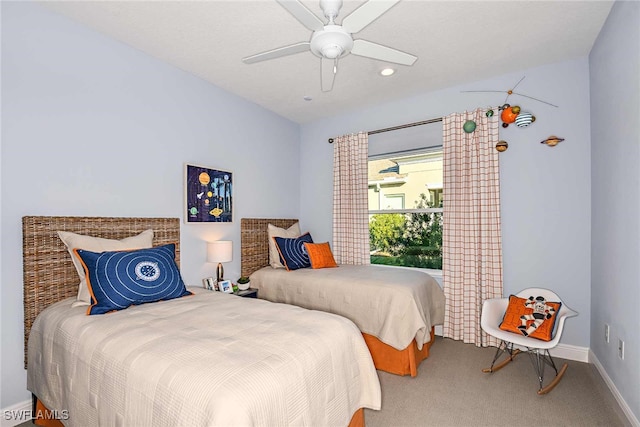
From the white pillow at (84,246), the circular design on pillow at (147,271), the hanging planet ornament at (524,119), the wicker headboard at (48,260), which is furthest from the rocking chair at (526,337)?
the wicker headboard at (48,260)

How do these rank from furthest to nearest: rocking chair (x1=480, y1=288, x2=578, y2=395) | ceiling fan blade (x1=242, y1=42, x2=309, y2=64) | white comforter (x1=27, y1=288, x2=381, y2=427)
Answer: rocking chair (x1=480, y1=288, x2=578, y2=395), ceiling fan blade (x1=242, y1=42, x2=309, y2=64), white comforter (x1=27, y1=288, x2=381, y2=427)

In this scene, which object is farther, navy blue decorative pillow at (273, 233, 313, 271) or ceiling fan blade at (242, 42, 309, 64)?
navy blue decorative pillow at (273, 233, 313, 271)

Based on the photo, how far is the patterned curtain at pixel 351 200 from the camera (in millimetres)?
4055

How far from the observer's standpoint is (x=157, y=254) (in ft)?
7.47

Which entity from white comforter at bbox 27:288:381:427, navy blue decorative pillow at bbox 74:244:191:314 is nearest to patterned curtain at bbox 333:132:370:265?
white comforter at bbox 27:288:381:427

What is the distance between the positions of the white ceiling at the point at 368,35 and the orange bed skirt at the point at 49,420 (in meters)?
2.52

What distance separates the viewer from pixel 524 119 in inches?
118

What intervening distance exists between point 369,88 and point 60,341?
3352 mm

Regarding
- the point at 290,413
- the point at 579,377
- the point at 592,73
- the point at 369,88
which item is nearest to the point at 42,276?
the point at 290,413

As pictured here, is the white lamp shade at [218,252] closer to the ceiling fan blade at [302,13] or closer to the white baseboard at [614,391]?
the ceiling fan blade at [302,13]

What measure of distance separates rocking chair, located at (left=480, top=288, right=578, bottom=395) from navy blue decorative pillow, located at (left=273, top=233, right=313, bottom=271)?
1.88 meters

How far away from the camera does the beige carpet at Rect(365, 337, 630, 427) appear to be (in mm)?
1999

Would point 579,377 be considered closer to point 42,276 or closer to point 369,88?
point 369,88

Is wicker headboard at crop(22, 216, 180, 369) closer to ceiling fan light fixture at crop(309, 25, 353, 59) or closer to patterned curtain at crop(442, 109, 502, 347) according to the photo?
ceiling fan light fixture at crop(309, 25, 353, 59)
